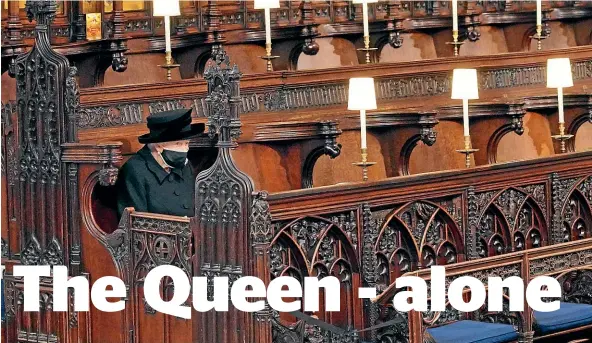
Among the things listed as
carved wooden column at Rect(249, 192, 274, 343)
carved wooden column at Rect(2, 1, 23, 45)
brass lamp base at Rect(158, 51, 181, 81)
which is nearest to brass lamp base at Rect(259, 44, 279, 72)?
Answer: brass lamp base at Rect(158, 51, 181, 81)

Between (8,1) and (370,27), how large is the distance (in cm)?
249

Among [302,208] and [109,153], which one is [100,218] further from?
[302,208]

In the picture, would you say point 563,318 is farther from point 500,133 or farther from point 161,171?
point 500,133

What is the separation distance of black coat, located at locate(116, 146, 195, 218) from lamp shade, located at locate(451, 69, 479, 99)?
1729 mm

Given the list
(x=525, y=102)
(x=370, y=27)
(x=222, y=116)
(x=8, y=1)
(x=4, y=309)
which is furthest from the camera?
(x=370, y=27)

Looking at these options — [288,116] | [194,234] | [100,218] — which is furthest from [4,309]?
[288,116]

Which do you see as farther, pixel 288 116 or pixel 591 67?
pixel 591 67

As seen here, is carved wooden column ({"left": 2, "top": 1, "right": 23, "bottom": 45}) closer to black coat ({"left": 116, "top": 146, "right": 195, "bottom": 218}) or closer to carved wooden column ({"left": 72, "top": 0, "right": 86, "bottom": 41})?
carved wooden column ({"left": 72, "top": 0, "right": 86, "bottom": 41})

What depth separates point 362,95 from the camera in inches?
325

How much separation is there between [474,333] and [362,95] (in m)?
1.65

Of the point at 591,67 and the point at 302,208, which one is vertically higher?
the point at 591,67

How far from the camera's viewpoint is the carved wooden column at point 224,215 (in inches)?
265

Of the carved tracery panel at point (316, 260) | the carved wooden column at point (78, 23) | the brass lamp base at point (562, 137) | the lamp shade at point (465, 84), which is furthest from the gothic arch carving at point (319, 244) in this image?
the carved wooden column at point (78, 23)

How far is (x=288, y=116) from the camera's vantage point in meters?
8.77
